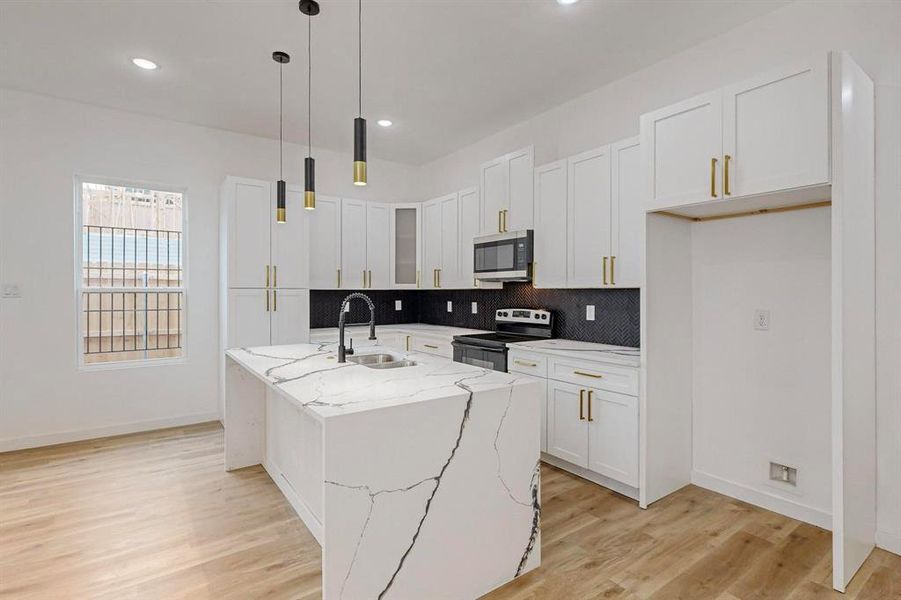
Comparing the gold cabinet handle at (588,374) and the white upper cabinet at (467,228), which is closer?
the gold cabinet handle at (588,374)

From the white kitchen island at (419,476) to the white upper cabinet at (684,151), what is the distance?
56.8 inches

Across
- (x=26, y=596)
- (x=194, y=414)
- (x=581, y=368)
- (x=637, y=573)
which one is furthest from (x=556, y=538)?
(x=194, y=414)

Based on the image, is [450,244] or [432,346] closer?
[432,346]

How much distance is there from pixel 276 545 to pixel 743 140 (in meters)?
3.13

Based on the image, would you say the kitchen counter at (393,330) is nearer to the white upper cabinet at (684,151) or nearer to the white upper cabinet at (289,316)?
the white upper cabinet at (289,316)

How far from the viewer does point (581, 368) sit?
3.08 meters

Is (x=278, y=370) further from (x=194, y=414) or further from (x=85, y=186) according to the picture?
(x=85, y=186)

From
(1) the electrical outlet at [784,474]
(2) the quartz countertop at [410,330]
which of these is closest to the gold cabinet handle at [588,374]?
(1) the electrical outlet at [784,474]

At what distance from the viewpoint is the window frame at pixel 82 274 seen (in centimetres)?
393

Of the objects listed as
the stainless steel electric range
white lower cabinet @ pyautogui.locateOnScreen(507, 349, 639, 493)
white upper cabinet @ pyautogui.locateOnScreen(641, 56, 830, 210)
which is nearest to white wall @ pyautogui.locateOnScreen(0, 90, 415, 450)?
the stainless steel electric range

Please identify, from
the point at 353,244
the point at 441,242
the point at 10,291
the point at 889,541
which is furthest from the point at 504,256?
the point at 10,291

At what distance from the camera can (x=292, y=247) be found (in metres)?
4.43

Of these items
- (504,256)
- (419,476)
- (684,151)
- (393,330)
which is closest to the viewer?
(419,476)

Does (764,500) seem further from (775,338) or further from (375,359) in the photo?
(375,359)
